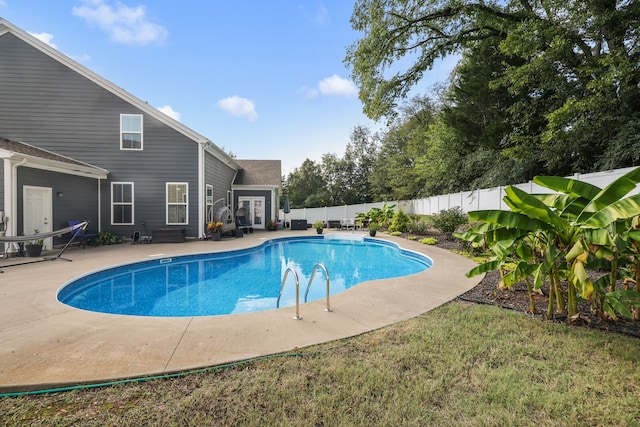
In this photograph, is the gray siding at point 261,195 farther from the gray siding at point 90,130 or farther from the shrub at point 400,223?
the shrub at point 400,223

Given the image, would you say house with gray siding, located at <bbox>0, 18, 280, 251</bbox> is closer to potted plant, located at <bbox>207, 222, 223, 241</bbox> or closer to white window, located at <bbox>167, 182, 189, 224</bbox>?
white window, located at <bbox>167, 182, 189, 224</bbox>

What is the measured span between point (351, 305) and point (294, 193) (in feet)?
99.6

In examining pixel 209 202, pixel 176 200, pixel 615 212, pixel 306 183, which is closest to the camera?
pixel 615 212

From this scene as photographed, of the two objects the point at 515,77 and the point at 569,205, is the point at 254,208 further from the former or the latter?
the point at 569,205

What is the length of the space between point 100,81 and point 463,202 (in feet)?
62.0

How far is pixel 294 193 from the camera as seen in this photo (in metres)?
34.4

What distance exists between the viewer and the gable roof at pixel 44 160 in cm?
873

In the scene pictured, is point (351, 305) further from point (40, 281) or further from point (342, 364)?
point (40, 281)

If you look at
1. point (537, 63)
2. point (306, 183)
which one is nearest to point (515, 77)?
point (537, 63)

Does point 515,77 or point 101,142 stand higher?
point 515,77

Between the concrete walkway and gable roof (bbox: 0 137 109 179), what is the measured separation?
5.04 m

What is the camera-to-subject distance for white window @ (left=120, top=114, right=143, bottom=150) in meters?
12.5

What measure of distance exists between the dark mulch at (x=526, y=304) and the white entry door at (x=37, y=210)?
42.6 ft

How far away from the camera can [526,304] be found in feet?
14.8
